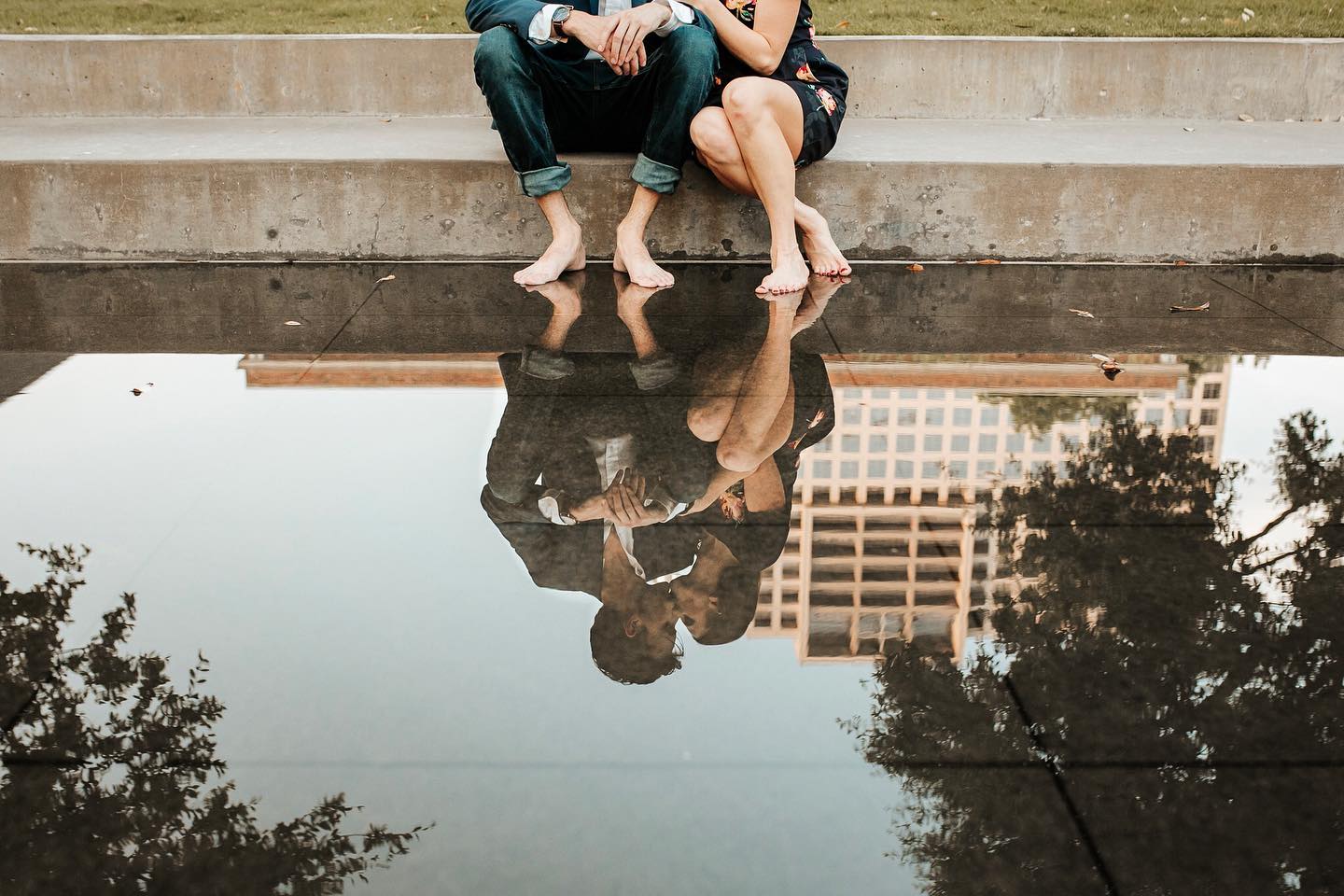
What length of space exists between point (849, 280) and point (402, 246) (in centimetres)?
165

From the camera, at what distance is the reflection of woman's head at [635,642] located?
1.84 m

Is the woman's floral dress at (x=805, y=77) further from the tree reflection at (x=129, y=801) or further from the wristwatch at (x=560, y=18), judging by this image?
the tree reflection at (x=129, y=801)

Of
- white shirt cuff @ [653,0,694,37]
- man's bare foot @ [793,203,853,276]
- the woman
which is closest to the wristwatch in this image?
white shirt cuff @ [653,0,694,37]

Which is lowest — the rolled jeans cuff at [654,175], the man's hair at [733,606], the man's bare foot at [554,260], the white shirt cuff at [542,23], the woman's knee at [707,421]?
the man's hair at [733,606]

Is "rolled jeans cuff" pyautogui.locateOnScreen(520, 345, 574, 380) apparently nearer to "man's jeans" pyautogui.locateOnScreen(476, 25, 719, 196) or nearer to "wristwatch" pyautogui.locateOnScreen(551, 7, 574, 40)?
"man's jeans" pyautogui.locateOnScreen(476, 25, 719, 196)

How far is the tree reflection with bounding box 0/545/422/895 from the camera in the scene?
1437 millimetres

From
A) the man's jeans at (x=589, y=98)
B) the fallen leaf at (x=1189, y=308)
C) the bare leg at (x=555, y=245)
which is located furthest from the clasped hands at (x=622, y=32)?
the fallen leaf at (x=1189, y=308)

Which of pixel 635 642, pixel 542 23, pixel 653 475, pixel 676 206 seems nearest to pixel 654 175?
pixel 676 206

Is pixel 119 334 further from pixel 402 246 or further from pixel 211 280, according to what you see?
pixel 402 246

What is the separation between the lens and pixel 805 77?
14.1 feet

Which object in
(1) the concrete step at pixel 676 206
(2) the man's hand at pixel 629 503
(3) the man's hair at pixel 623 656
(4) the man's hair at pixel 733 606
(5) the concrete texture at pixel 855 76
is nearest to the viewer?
(3) the man's hair at pixel 623 656

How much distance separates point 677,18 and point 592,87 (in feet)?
1.38

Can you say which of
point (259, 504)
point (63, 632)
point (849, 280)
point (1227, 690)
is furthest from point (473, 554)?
point (849, 280)

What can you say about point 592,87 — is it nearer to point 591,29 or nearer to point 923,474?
point 591,29
